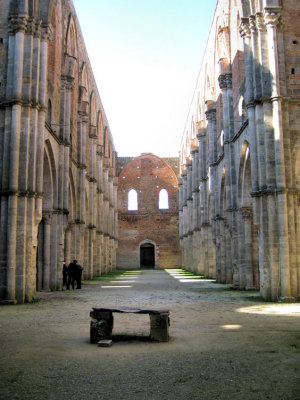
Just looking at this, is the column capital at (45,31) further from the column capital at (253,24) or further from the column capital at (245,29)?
the column capital at (253,24)

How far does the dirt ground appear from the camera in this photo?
4.57 m

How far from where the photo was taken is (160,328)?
7.04 meters

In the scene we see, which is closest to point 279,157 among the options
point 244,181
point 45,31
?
point 244,181

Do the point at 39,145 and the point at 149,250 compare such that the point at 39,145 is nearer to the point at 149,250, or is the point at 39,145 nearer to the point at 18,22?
the point at 18,22

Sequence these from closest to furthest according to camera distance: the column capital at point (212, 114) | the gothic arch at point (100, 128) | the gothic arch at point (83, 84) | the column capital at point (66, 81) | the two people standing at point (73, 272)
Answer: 1. the two people standing at point (73, 272)
2. the column capital at point (66, 81)
3. the column capital at point (212, 114)
4. the gothic arch at point (83, 84)
5. the gothic arch at point (100, 128)

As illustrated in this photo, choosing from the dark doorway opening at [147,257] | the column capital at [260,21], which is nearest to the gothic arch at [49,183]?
the column capital at [260,21]

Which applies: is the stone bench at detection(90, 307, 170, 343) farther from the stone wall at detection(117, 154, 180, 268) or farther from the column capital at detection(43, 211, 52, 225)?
the stone wall at detection(117, 154, 180, 268)

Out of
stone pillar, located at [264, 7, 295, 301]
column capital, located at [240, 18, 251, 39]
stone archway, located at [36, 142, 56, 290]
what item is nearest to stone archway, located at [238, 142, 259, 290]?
stone pillar, located at [264, 7, 295, 301]

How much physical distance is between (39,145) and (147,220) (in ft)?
116

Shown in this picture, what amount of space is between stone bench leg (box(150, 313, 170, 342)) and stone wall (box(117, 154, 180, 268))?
138ft

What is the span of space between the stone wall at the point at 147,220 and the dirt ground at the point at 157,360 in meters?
39.5

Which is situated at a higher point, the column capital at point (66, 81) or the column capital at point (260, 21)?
the column capital at point (66, 81)

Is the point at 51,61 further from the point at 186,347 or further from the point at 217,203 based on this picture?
the point at 186,347

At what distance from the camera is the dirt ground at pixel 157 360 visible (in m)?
4.57
